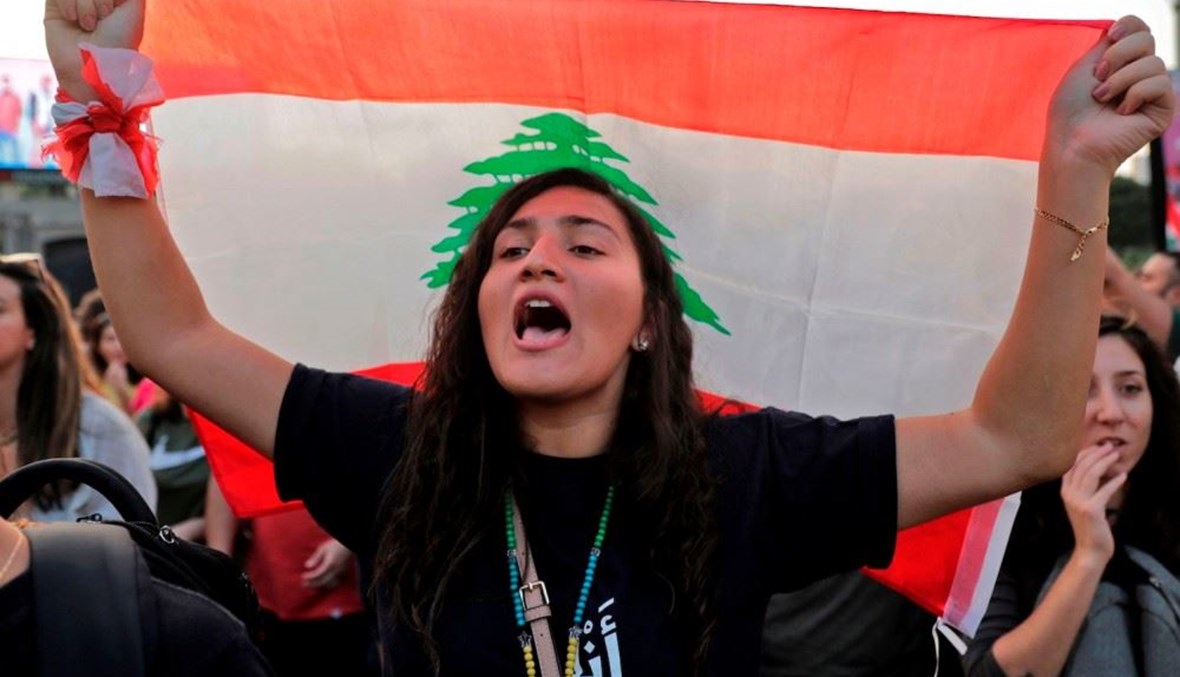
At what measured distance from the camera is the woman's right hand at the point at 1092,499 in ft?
10.4

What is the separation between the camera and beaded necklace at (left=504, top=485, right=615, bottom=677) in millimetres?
Answer: 2234

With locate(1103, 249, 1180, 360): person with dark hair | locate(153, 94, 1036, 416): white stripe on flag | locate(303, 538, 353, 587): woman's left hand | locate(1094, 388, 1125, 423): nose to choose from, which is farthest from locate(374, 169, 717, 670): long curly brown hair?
locate(1103, 249, 1180, 360): person with dark hair

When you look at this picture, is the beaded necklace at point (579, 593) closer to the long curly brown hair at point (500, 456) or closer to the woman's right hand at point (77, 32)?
the long curly brown hair at point (500, 456)

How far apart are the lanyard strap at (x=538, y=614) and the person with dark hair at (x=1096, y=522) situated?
1.33 meters

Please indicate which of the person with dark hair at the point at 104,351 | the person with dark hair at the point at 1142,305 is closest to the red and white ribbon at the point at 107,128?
the person with dark hair at the point at 1142,305

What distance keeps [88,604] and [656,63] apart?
71.5 inches

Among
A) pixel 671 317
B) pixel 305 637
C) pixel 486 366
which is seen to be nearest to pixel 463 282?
pixel 486 366

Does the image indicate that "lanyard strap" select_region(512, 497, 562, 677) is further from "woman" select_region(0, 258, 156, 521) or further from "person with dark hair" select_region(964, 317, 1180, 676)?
"woman" select_region(0, 258, 156, 521)

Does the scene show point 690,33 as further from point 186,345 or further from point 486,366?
point 186,345

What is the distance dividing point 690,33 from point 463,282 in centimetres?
75

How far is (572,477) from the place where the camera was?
2412 millimetres

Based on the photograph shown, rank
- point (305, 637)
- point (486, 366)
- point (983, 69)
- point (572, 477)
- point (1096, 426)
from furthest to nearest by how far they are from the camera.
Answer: point (305, 637), point (1096, 426), point (983, 69), point (486, 366), point (572, 477)

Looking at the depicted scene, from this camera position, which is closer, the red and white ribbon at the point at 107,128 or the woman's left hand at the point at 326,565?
the red and white ribbon at the point at 107,128

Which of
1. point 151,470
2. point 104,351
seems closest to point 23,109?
point 104,351
